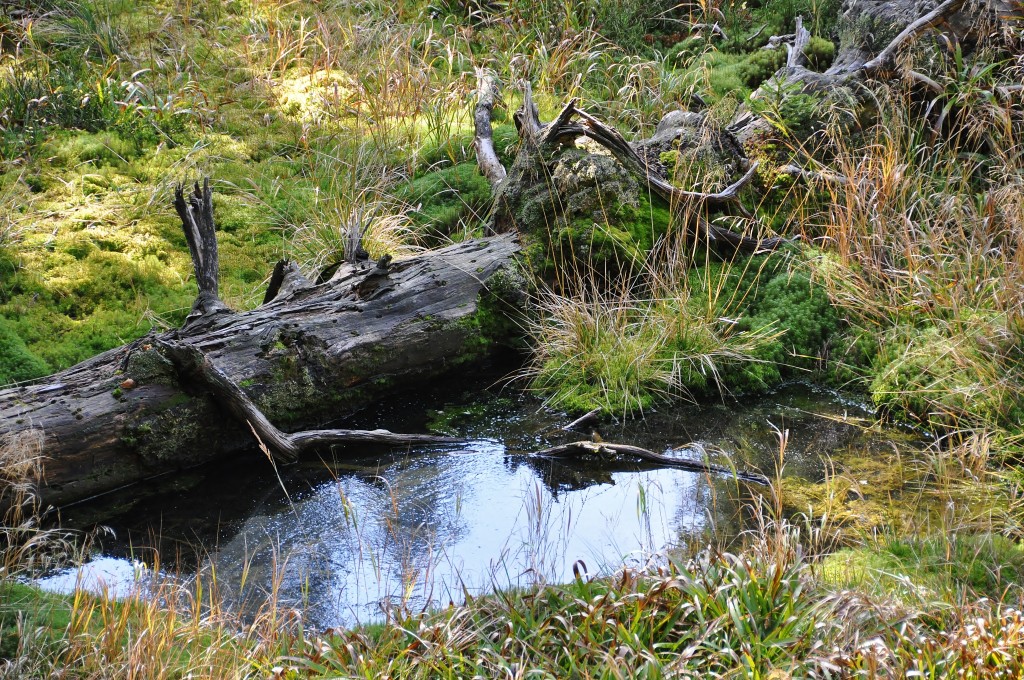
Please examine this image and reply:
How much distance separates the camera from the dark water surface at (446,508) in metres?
3.35

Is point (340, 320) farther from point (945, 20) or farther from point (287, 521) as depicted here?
point (945, 20)

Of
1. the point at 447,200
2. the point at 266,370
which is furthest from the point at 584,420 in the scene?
the point at 447,200

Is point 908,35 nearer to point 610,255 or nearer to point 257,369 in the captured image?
point 610,255

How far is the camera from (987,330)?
163 inches

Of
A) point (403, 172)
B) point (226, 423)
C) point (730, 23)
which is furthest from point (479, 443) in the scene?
point (730, 23)

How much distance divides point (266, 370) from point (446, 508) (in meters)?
1.31

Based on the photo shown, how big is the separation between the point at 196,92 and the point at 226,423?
4.91 m

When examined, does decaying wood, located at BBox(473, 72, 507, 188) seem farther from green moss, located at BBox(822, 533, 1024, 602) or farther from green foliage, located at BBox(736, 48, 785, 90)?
green moss, located at BBox(822, 533, 1024, 602)

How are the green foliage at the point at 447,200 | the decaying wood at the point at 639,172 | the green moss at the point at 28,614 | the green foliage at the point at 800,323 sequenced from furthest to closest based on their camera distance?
the green foliage at the point at 447,200
the decaying wood at the point at 639,172
the green foliage at the point at 800,323
the green moss at the point at 28,614

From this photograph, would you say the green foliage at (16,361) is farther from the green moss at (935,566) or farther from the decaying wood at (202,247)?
the green moss at (935,566)

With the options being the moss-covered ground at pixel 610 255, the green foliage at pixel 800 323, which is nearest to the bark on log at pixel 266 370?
the moss-covered ground at pixel 610 255

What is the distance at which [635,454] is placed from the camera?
436cm

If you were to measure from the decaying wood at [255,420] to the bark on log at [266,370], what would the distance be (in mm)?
36

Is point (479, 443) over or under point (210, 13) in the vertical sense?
under
